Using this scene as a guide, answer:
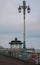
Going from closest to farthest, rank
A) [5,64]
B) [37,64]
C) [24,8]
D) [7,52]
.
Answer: [5,64] < [37,64] < [24,8] < [7,52]

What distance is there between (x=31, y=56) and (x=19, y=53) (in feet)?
4.36

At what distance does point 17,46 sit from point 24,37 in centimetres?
560

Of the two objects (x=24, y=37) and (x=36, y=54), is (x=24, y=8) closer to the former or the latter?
(x=24, y=37)

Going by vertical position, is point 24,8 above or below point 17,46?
above

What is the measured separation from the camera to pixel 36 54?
21531mm

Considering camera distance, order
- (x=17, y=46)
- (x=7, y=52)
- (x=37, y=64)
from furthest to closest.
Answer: (x=17, y=46)
(x=7, y=52)
(x=37, y=64)

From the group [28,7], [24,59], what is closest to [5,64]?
[24,59]

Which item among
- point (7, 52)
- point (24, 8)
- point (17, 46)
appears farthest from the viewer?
point (17, 46)

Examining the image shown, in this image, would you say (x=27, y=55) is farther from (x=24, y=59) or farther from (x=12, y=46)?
(x=12, y=46)

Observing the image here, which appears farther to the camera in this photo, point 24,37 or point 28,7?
point 28,7

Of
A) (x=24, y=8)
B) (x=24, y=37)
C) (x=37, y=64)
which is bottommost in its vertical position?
(x=37, y=64)

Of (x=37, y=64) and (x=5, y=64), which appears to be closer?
(x=5, y=64)

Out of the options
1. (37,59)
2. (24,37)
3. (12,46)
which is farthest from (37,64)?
(12,46)

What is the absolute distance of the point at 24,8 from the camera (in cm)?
2173
